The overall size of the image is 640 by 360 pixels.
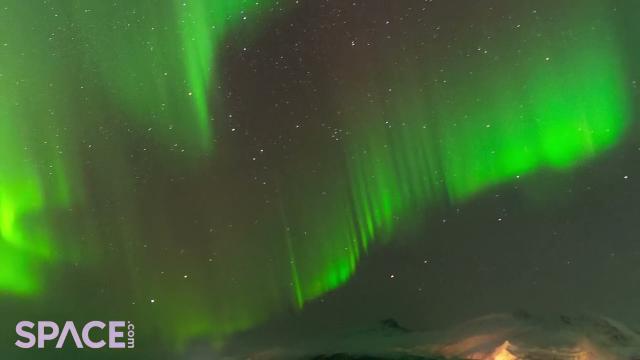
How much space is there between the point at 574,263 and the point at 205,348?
975 mm

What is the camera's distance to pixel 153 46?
5.31 feet

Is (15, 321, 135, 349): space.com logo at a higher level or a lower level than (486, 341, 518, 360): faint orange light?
higher

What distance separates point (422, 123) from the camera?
1627 mm

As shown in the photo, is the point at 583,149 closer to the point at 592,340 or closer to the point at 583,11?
the point at 583,11

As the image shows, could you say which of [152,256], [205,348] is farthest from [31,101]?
[205,348]

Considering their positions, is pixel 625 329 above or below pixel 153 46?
below

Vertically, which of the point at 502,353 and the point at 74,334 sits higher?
the point at 74,334

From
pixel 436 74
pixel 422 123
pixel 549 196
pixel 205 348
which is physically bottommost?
pixel 205 348

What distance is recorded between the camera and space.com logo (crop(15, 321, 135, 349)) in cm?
161

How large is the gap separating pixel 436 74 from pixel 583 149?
0.43m

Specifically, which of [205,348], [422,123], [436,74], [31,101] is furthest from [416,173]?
[31,101]

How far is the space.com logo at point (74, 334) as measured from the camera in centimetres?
161

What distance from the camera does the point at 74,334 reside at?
1609 mm

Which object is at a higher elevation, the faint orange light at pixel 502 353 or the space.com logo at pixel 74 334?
the space.com logo at pixel 74 334
